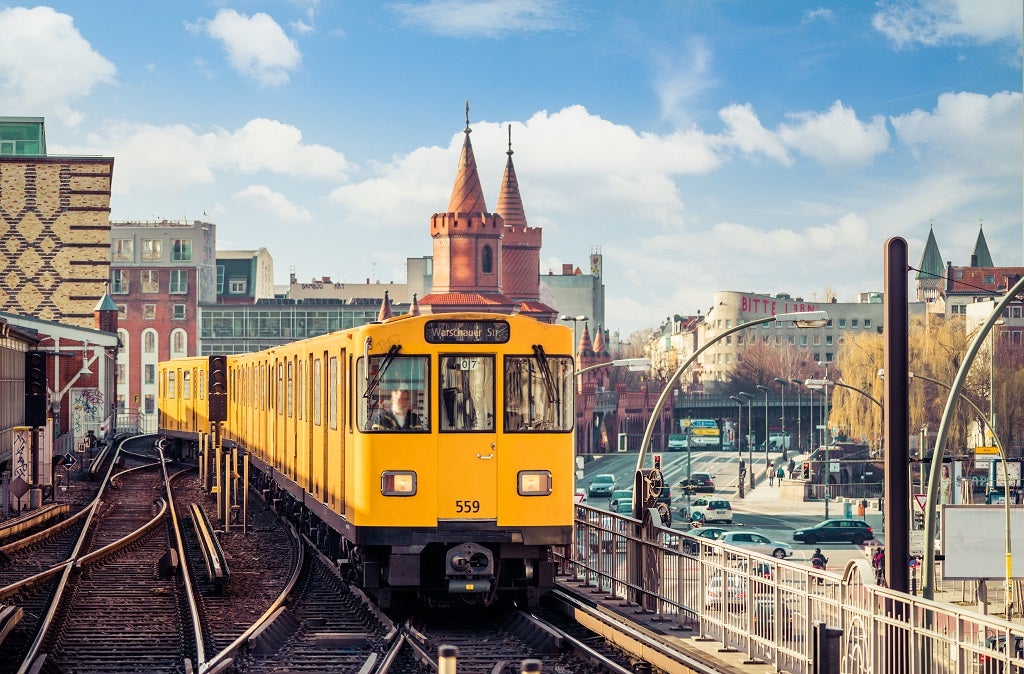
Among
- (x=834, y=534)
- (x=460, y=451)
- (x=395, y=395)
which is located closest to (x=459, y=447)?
(x=460, y=451)

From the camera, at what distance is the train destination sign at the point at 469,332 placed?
15758mm

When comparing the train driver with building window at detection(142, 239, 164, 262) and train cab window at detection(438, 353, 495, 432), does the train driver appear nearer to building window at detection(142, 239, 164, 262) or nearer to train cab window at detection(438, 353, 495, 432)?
train cab window at detection(438, 353, 495, 432)

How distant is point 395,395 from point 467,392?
31.1 inches

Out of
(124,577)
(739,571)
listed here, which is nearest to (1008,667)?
(739,571)

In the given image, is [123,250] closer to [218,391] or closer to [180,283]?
[180,283]

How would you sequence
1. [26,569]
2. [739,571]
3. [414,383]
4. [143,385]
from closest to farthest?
[739,571]
[414,383]
[26,569]
[143,385]

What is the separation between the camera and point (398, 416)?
618 inches

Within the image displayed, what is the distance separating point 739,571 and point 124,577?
32.8 feet

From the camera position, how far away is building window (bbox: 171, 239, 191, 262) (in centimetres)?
12212

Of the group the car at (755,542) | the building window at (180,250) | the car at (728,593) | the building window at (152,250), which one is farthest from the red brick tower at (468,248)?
the car at (728,593)

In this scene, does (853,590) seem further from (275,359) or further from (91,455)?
(91,455)

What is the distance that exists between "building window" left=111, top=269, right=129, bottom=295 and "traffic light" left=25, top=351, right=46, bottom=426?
9115cm

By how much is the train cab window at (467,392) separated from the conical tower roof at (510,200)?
367ft

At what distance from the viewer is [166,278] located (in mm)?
120875
